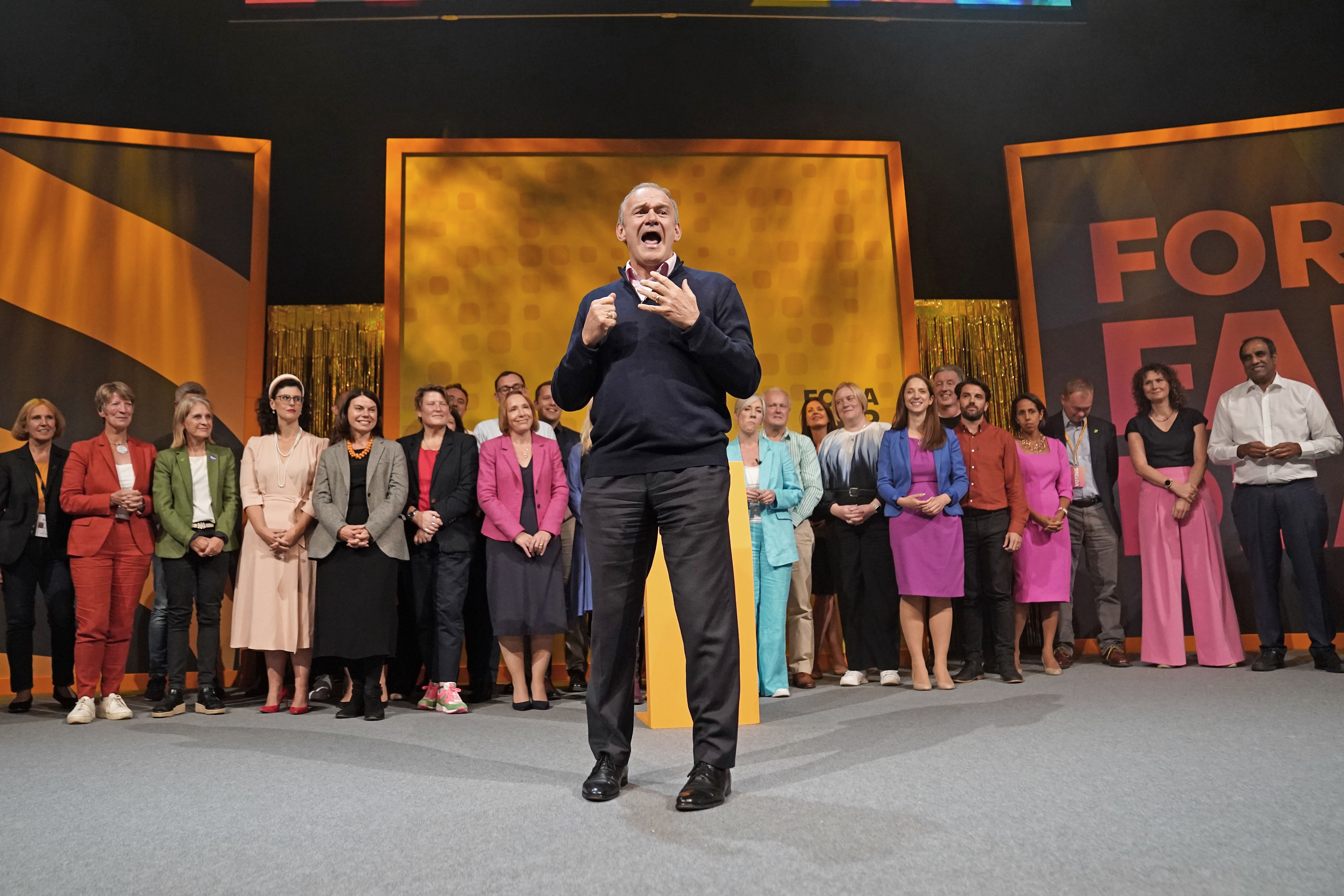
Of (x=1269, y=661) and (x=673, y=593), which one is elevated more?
(x=673, y=593)

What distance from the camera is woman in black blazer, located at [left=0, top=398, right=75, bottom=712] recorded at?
4.30 m

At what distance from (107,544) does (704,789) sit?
3233 mm

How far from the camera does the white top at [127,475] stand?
13.6 ft

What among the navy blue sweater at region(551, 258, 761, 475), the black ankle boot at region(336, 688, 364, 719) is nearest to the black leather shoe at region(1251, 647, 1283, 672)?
the navy blue sweater at region(551, 258, 761, 475)

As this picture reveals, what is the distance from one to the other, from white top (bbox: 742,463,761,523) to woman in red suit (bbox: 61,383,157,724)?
2744 mm

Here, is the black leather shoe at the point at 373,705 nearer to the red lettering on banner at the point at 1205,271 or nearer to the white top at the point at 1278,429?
the white top at the point at 1278,429

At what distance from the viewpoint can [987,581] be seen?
15.0 ft

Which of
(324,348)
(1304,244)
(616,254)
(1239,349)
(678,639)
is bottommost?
(678,639)

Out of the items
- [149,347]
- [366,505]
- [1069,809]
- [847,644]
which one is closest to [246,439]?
[149,347]

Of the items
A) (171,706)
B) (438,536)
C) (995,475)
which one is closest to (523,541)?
(438,536)

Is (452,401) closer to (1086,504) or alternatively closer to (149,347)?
(149,347)

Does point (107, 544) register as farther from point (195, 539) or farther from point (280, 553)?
point (280, 553)

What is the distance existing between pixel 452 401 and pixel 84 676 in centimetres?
208

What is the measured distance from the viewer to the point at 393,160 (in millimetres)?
5469
